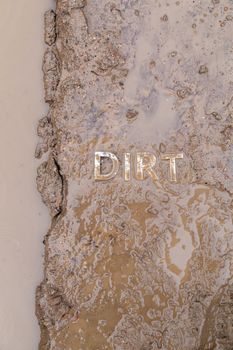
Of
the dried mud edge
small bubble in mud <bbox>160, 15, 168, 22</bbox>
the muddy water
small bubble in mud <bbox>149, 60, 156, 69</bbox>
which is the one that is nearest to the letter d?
the dried mud edge

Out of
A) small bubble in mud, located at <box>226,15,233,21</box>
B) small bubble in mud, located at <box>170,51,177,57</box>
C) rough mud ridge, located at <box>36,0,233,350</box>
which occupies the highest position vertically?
small bubble in mud, located at <box>226,15,233,21</box>

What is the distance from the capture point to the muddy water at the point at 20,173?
5.78 feet

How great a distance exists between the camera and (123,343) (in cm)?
161

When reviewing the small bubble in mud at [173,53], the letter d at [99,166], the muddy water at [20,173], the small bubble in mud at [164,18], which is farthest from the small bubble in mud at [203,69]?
the muddy water at [20,173]

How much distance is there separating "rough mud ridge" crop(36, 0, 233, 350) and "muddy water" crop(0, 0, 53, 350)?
0.07m

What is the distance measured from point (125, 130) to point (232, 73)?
0.48 m

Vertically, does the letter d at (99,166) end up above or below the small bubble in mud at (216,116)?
below

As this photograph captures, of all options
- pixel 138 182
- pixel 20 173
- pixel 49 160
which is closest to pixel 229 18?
pixel 138 182

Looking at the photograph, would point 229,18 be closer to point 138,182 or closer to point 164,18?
point 164,18

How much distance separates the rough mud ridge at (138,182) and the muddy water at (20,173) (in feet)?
0.23

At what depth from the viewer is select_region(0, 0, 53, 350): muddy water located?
176 centimetres

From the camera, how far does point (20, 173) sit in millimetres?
1827

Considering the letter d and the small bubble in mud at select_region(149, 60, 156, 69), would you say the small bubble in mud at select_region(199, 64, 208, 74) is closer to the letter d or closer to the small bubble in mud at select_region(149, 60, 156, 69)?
the small bubble in mud at select_region(149, 60, 156, 69)

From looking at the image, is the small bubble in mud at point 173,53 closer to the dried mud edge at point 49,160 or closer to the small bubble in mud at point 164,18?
the small bubble in mud at point 164,18
